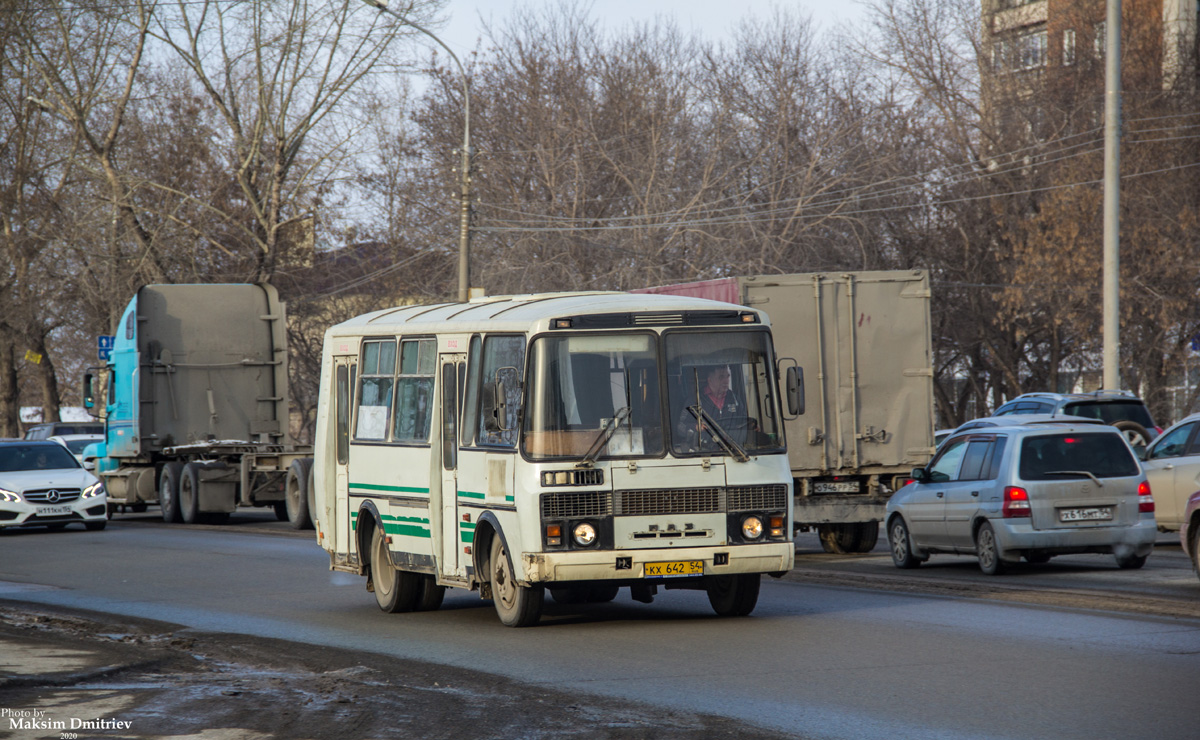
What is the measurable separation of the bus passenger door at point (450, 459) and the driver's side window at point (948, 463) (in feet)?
22.7

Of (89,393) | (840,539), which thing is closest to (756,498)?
(840,539)

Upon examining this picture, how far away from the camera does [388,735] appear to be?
7309 mm

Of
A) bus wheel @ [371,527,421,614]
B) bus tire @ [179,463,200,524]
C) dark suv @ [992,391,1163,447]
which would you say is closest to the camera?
bus wheel @ [371,527,421,614]

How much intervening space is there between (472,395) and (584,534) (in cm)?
168

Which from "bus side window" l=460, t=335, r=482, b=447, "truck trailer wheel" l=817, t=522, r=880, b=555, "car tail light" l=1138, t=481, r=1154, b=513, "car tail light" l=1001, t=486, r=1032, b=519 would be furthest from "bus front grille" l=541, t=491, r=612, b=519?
"truck trailer wheel" l=817, t=522, r=880, b=555

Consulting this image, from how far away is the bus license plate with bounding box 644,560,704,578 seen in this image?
10.8m

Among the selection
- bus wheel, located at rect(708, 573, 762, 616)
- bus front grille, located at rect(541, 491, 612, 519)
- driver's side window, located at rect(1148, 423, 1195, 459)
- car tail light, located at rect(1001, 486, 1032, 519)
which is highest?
driver's side window, located at rect(1148, 423, 1195, 459)

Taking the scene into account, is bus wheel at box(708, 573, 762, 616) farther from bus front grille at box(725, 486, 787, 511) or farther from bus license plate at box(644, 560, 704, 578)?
bus license plate at box(644, 560, 704, 578)

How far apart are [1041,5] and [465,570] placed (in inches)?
1428

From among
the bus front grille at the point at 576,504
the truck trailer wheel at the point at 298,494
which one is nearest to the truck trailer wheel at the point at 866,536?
the bus front grille at the point at 576,504

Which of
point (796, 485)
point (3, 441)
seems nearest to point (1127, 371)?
point (796, 485)

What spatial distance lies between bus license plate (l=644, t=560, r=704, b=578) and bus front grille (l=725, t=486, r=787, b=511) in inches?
21.1

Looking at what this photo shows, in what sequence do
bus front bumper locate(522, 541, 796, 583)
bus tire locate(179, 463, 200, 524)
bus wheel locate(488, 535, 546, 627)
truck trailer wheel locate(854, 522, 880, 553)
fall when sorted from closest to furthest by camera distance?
1. bus front bumper locate(522, 541, 796, 583)
2. bus wheel locate(488, 535, 546, 627)
3. truck trailer wheel locate(854, 522, 880, 553)
4. bus tire locate(179, 463, 200, 524)

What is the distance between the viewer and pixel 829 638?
10555 millimetres
